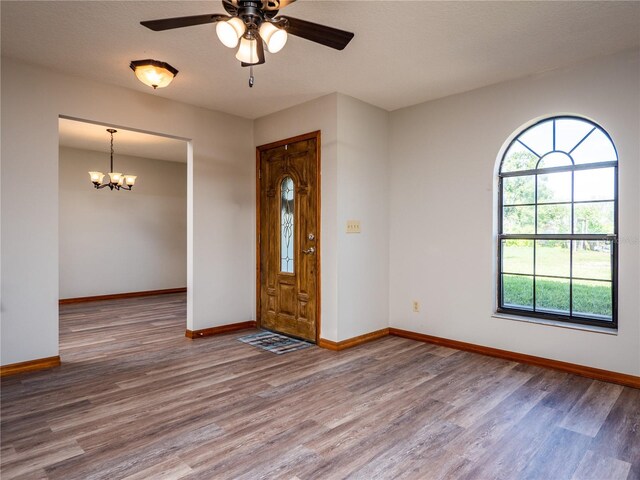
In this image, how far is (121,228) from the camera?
24.5ft

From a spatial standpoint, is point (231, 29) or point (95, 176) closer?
point (231, 29)

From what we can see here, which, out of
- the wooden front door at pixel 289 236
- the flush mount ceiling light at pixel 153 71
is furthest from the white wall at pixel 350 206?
the flush mount ceiling light at pixel 153 71

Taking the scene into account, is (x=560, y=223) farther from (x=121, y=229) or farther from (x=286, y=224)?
(x=121, y=229)

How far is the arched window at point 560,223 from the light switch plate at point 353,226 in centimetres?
145

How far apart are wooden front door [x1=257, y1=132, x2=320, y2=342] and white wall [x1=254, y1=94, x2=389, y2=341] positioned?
0.14 metres

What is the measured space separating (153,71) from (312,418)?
300cm

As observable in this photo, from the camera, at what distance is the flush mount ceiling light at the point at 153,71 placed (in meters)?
3.29

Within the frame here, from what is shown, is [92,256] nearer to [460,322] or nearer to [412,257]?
[412,257]

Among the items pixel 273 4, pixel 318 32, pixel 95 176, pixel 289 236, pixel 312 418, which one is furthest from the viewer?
pixel 95 176

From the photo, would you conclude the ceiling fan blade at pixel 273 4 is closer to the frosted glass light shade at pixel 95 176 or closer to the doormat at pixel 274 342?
the doormat at pixel 274 342

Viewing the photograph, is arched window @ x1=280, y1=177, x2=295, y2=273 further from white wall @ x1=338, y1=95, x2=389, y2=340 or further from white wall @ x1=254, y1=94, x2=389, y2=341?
white wall @ x1=338, y1=95, x2=389, y2=340

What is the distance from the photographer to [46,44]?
10.1 feet

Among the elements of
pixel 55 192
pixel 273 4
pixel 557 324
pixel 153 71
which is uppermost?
pixel 153 71

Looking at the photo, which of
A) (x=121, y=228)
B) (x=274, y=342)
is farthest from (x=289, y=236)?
(x=121, y=228)
